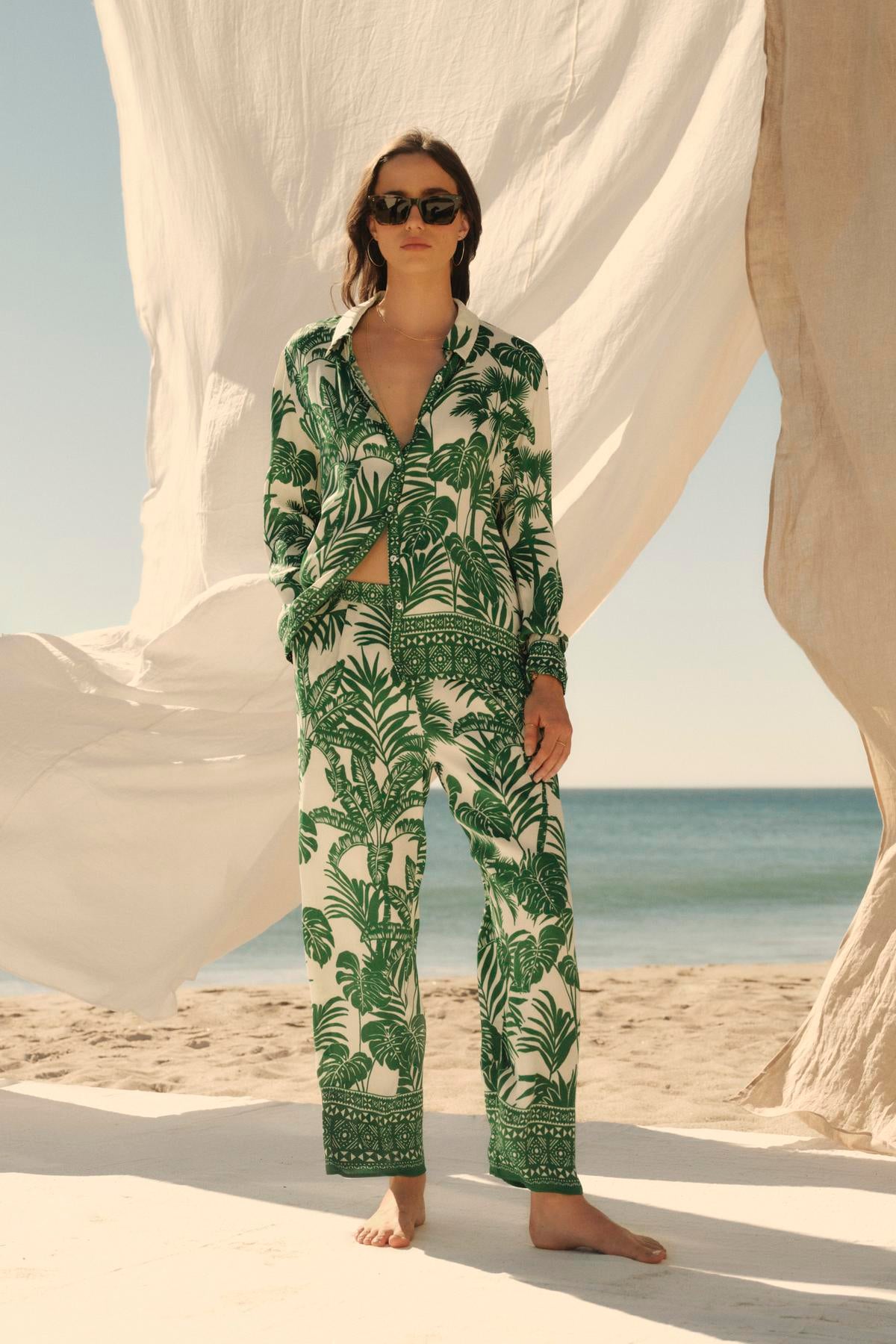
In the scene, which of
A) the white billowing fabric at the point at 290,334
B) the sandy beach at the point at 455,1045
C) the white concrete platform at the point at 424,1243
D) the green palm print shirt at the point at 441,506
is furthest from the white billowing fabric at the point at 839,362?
the sandy beach at the point at 455,1045

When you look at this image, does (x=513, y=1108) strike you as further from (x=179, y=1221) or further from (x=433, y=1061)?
(x=433, y=1061)

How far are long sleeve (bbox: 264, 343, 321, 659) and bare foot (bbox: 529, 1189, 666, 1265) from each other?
930 millimetres

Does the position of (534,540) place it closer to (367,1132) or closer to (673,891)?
(367,1132)

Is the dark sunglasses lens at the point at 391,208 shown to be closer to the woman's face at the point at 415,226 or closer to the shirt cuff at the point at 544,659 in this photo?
the woman's face at the point at 415,226

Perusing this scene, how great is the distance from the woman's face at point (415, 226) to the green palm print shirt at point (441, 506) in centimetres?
9

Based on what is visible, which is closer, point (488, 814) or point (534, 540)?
point (488, 814)

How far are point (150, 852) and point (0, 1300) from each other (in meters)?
1.23

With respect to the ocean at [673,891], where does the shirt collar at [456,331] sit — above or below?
above

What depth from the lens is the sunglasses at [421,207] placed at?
1.92m

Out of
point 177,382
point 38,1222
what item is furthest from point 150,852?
point 177,382

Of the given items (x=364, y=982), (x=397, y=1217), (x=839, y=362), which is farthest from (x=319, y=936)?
(x=839, y=362)

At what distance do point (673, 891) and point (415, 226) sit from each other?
1619 cm

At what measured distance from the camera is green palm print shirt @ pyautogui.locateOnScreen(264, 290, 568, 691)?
1894mm

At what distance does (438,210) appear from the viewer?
75.8 inches
